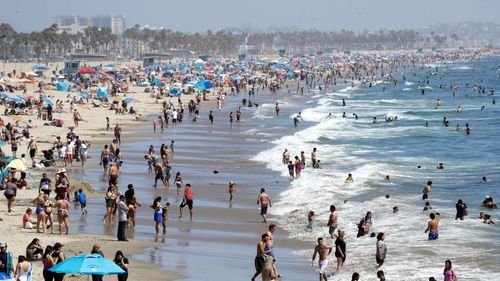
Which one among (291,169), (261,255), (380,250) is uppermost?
(261,255)

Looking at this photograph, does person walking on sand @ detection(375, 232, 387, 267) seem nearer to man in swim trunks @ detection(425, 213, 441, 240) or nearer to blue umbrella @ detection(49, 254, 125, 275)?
man in swim trunks @ detection(425, 213, 441, 240)

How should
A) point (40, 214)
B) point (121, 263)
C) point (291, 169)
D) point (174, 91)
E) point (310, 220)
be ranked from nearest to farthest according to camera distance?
point (121, 263), point (40, 214), point (310, 220), point (291, 169), point (174, 91)

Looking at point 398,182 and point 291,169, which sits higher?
point 291,169

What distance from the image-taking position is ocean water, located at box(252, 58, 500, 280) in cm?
1878

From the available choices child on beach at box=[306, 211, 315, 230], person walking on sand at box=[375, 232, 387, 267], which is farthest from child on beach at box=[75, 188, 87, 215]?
person walking on sand at box=[375, 232, 387, 267]

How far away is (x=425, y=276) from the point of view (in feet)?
55.7

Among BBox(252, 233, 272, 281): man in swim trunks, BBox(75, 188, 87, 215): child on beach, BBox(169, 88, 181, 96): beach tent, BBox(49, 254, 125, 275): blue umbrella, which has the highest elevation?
BBox(49, 254, 125, 275): blue umbrella

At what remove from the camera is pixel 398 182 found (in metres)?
30.2

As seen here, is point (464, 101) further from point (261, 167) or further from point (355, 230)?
point (355, 230)

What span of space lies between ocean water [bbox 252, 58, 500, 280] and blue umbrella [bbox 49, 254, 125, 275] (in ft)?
19.1

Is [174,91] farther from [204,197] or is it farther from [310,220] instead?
[310,220]

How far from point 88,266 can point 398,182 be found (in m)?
19.1

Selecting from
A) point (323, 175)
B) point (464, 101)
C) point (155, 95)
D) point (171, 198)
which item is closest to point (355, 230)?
point (171, 198)

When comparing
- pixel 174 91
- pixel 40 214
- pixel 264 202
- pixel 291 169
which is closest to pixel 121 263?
pixel 40 214
